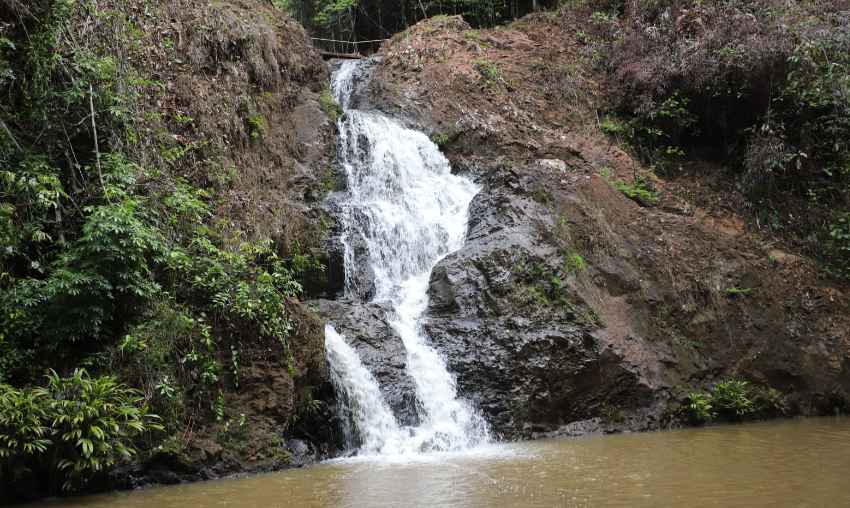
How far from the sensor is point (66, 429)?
6340mm

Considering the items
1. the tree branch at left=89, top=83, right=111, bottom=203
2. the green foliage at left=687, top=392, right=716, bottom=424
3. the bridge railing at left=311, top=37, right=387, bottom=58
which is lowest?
the green foliage at left=687, top=392, right=716, bottom=424

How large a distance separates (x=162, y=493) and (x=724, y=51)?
1474 centimetres

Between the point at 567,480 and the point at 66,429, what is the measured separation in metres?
4.83

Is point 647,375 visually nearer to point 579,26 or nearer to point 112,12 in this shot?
point 112,12

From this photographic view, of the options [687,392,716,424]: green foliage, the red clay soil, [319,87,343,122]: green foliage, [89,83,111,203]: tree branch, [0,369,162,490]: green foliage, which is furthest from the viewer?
[319,87,343,122]: green foliage

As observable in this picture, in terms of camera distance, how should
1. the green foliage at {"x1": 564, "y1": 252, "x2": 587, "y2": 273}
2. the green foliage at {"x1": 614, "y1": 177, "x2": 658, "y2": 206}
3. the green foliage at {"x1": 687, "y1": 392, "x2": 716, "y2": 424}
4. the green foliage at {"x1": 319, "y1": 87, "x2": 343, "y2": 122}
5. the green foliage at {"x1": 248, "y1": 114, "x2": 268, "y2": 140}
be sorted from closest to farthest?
1. the green foliage at {"x1": 687, "y1": 392, "x2": 716, "y2": 424}
2. the green foliage at {"x1": 564, "y1": 252, "x2": 587, "y2": 273}
3. the green foliage at {"x1": 248, "y1": 114, "x2": 268, "y2": 140}
4. the green foliage at {"x1": 614, "y1": 177, "x2": 658, "y2": 206}
5. the green foliage at {"x1": 319, "y1": 87, "x2": 343, "y2": 122}

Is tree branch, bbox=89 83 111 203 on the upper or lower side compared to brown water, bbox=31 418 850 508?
upper

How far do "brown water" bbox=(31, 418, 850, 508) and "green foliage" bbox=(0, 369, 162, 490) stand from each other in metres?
0.39

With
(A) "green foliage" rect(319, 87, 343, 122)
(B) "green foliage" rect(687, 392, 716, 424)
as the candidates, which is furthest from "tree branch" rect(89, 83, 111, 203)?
(B) "green foliage" rect(687, 392, 716, 424)

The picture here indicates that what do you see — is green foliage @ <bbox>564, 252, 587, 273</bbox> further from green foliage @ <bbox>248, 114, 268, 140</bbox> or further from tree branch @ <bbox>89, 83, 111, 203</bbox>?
tree branch @ <bbox>89, 83, 111, 203</bbox>

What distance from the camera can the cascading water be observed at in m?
9.16

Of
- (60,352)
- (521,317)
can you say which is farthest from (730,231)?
(60,352)

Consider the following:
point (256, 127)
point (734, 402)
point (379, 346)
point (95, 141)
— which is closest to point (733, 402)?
point (734, 402)

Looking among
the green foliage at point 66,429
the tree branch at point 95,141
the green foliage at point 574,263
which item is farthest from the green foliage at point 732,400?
the tree branch at point 95,141
